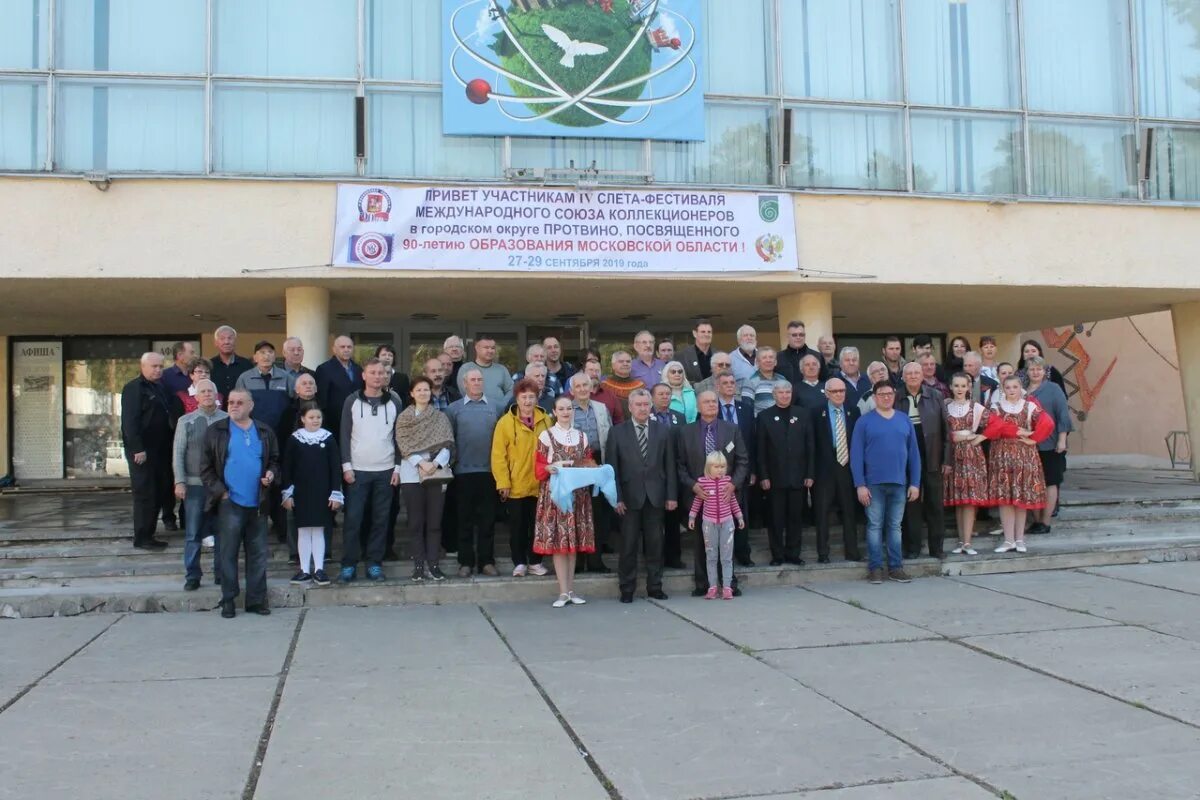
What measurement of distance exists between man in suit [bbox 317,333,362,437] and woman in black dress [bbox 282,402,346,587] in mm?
917

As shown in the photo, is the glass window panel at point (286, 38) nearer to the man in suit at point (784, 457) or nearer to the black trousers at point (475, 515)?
the black trousers at point (475, 515)

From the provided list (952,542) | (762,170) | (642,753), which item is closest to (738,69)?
(762,170)

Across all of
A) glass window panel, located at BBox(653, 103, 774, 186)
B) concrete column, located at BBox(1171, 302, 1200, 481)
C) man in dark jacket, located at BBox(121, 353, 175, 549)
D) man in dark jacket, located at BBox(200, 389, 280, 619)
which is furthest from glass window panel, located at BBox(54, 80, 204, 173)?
concrete column, located at BBox(1171, 302, 1200, 481)

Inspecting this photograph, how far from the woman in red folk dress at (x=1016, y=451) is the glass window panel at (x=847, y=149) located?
363cm

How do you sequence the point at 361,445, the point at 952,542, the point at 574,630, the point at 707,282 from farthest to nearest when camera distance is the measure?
the point at 707,282
the point at 952,542
the point at 361,445
the point at 574,630

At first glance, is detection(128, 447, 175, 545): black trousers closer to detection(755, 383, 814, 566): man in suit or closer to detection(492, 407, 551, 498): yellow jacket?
detection(492, 407, 551, 498): yellow jacket

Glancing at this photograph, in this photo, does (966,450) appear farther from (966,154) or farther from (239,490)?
(239,490)

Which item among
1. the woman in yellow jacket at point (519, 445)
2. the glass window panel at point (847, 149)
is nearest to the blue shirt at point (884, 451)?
the woman in yellow jacket at point (519, 445)

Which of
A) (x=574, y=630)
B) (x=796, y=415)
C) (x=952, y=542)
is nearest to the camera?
(x=574, y=630)

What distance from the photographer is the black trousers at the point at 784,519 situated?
29.3 feet

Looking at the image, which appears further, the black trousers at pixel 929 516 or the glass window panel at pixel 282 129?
the glass window panel at pixel 282 129

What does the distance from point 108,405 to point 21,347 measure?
5.43 feet

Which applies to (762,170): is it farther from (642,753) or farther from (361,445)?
(642,753)

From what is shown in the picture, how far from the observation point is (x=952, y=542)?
33.0ft
